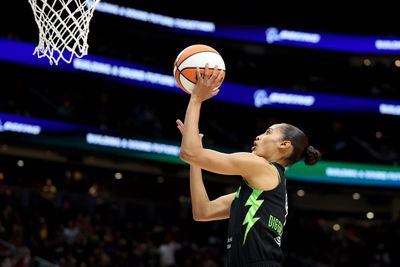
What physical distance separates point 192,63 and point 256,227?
1168mm

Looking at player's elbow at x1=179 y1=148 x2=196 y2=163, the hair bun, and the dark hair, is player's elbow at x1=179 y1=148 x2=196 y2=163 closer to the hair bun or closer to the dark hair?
the dark hair

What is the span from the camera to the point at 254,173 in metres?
4.79

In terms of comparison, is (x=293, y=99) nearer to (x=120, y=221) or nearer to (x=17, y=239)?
(x=120, y=221)

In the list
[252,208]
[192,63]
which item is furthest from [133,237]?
[252,208]

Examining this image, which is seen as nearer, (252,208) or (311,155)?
(252,208)

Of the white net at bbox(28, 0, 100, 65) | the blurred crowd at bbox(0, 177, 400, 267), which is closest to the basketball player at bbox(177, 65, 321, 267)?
the white net at bbox(28, 0, 100, 65)

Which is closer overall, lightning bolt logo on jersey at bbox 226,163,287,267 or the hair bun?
lightning bolt logo on jersey at bbox 226,163,287,267

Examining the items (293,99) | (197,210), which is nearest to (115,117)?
(293,99)

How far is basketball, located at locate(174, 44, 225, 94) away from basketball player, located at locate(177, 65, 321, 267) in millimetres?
165

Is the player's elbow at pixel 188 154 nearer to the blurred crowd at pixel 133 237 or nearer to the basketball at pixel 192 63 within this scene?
the basketball at pixel 192 63

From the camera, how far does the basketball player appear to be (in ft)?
15.3

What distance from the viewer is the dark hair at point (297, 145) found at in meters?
5.00

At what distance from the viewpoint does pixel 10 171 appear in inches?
776

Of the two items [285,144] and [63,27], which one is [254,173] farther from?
[63,27]
